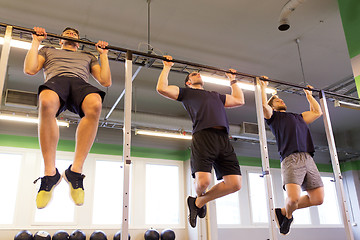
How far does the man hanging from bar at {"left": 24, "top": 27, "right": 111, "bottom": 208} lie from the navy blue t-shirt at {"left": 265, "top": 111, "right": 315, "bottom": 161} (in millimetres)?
2261

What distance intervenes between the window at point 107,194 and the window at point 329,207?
7.46 metres

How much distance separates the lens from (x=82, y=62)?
336 centimetres

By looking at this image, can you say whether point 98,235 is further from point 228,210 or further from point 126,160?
point 126,160

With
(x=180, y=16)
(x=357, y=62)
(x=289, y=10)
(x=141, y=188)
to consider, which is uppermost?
(x=180, y=16)

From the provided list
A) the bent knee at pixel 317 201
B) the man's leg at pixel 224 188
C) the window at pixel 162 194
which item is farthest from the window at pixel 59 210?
the bent knee at pixel 317 201

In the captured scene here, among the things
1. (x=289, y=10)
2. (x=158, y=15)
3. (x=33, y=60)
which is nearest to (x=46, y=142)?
(x=33, y=60)

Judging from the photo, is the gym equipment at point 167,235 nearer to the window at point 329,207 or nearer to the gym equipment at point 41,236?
the gym equipment at point 41,236

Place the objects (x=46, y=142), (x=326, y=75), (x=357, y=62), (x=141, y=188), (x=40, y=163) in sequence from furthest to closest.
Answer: (x=141, y=188) < (x=40, y=163) < (x=326, y=75) < (x=357, y=62) < (x=46, y=142)

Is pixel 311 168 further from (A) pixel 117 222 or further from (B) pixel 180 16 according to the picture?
(A) pixel 117 222

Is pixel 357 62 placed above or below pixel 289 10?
below

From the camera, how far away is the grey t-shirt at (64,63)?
3.21 metres

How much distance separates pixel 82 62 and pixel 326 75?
21.2ft

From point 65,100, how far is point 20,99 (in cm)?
513

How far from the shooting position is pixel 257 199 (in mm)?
11508
